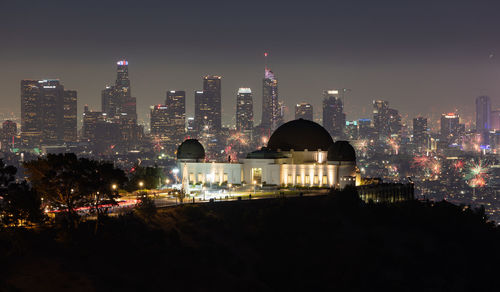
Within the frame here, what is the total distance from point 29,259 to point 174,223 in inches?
729

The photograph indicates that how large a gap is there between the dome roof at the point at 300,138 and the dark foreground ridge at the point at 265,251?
1739 cm

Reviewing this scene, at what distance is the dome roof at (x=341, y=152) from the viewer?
9662 centimetres

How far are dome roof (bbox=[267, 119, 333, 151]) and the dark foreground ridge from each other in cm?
1739

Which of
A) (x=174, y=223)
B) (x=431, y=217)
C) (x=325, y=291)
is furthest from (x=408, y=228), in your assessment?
(x=174, y=223)

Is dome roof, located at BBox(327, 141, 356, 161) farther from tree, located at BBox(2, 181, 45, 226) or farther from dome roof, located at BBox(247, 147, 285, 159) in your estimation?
tree, located at BBox(2, 181, 45, 226)

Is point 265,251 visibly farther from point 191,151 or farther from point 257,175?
point 191,151

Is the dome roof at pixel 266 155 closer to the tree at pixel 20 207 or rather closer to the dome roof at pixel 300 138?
the dome roof at pixel 300 138

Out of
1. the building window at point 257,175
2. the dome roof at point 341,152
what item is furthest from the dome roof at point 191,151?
the dome roof at point 341,152

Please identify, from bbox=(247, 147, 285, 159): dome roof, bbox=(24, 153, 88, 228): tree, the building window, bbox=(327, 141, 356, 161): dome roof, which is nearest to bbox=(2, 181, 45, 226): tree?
bbox=(24, 153, 88, 228): tree

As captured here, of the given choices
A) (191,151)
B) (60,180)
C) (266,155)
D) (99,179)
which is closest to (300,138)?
(266,155)

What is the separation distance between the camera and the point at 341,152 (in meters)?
96.9

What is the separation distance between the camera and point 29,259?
5097cm

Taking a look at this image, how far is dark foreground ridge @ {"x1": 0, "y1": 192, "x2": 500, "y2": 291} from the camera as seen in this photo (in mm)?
51678

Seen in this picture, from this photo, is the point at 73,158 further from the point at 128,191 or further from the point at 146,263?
the point at 128,191
